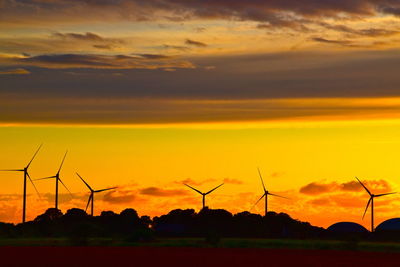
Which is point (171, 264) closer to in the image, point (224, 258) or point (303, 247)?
point (224, 258)

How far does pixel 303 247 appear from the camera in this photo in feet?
650

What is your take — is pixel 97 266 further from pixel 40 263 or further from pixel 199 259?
pixel 199 259

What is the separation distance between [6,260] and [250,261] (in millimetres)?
35300

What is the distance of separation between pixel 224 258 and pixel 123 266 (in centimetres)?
2877

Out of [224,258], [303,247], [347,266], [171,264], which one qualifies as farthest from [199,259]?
[303,247]

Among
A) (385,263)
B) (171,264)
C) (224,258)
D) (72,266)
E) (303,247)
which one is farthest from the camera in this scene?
(303,247)

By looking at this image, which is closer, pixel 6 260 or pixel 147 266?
pixel 147 266

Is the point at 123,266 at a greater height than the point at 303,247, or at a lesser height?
lesser

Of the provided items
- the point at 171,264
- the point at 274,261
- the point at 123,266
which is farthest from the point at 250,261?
the point at 123,266

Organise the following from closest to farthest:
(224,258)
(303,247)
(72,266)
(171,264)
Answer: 1. (72,266)
2. (171,264)
3. (224,258)
4. (303,247)

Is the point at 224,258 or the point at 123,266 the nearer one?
the point at 123,266

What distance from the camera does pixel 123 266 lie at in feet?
371

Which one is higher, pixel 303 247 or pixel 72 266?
pixel 303 247

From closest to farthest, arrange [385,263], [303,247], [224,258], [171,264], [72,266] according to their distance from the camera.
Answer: [72,266]
[171,264]
[385,263]
[224,258]
[303,247]
